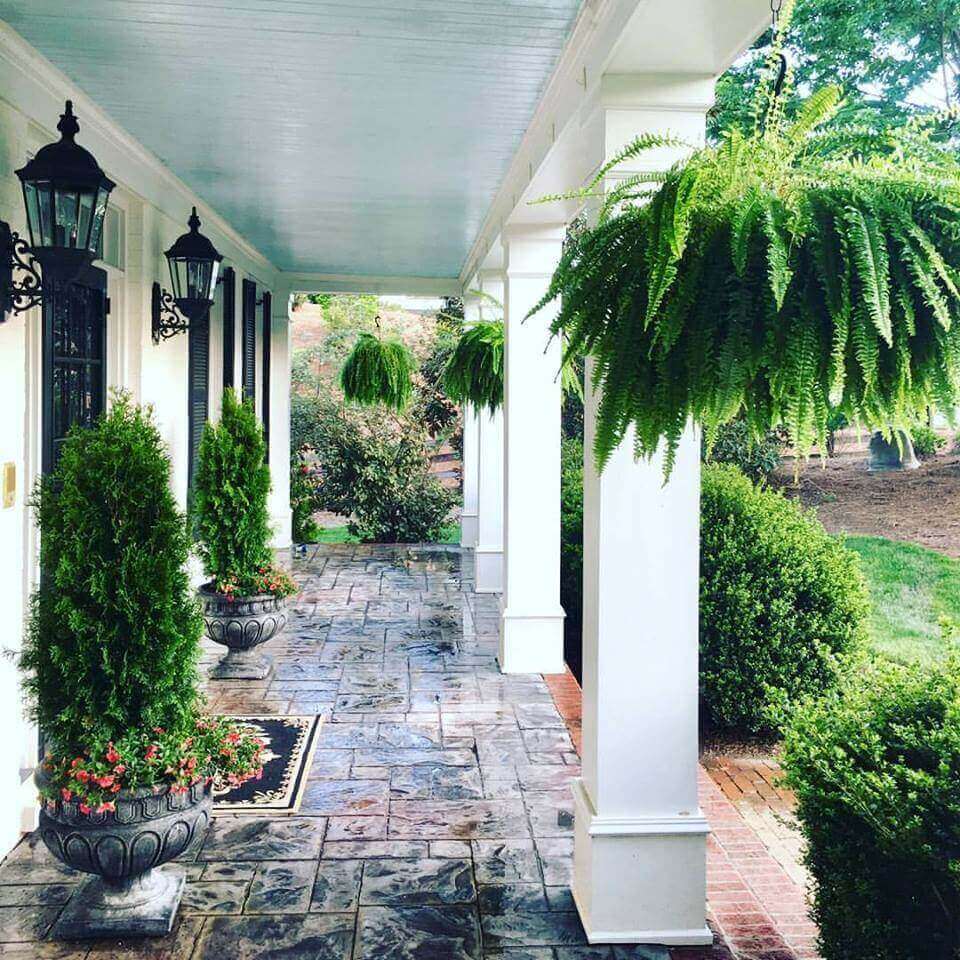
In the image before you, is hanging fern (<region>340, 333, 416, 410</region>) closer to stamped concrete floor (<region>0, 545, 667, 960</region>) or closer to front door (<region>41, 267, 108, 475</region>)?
stamped concrete floor (<region>0, 545, 667, 960</region>)

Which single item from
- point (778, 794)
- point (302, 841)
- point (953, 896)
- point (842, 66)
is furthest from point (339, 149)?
point (842, 66)

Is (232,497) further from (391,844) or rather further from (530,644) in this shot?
(391,844)

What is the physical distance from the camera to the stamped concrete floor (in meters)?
3.30

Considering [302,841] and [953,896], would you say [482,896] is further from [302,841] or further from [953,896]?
[953,896]

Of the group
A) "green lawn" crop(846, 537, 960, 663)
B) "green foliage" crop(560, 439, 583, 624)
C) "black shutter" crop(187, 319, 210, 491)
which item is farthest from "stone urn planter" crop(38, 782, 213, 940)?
"green lawn" crop(846, 537, 960, 663)

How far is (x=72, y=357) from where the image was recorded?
4992 mm

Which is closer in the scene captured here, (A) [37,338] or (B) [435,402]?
(A) [37,338]

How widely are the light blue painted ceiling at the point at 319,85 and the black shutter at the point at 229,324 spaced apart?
168 centimetres

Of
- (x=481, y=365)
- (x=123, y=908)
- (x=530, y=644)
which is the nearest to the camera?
(x=123, y=908)

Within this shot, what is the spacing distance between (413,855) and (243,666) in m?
2.97

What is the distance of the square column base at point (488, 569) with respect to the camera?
30.7 ft

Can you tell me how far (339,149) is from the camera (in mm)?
5629

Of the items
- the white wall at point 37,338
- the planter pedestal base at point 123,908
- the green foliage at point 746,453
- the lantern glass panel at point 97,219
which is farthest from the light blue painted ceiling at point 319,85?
the green foliage at point 746,453

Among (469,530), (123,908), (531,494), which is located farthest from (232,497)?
(469,530)
